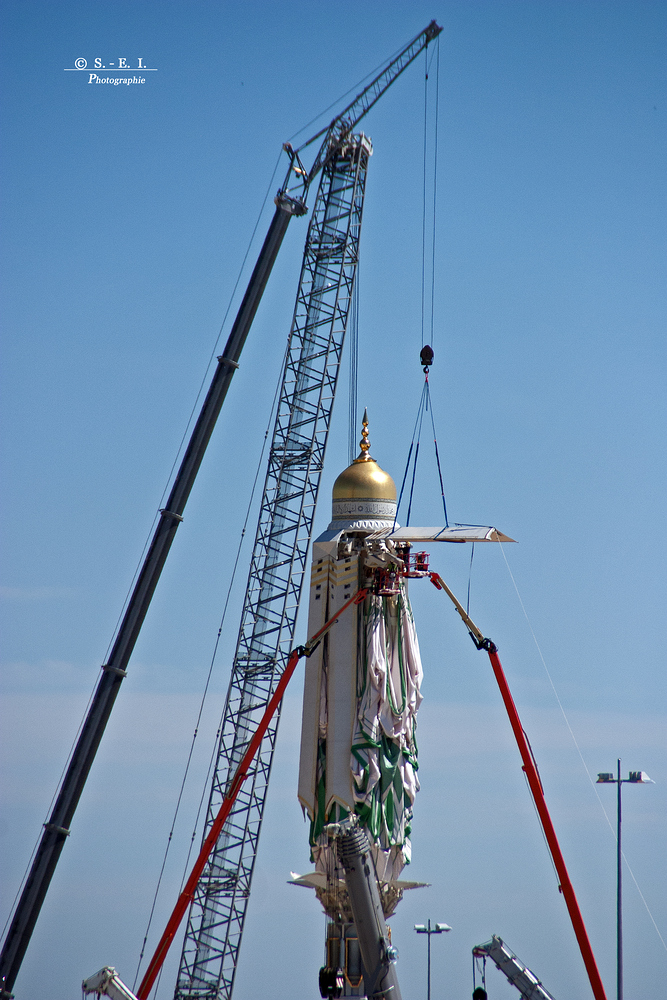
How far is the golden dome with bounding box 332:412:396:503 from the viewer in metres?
61.2

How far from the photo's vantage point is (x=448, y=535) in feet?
194

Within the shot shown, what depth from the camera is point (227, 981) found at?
84250mm

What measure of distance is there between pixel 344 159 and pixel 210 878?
41.0 m

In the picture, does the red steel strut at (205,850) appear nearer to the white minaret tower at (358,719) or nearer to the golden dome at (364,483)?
the white minaret tower at (358,719)

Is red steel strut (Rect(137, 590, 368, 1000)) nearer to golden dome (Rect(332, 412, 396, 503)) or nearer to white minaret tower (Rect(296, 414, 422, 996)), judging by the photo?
white minaret tower (Rect(296, 414, 422, 996))

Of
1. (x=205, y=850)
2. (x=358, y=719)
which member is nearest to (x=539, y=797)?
(x=358, y=719)

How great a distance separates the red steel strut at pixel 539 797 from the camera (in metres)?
52.7

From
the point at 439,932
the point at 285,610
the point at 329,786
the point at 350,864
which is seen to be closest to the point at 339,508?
the point at 329,786

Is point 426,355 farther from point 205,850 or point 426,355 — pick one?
point 205,850

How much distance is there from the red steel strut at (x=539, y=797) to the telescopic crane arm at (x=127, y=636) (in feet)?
47.0

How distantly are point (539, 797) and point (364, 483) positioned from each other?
14.4 metres

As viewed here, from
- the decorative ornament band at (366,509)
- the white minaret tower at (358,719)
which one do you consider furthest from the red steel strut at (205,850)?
the decorative ornament band at (366,509)

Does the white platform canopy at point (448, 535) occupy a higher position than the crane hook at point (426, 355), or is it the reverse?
the crane hook at point (426, 355)

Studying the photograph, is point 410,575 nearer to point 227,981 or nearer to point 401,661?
point 401,661
